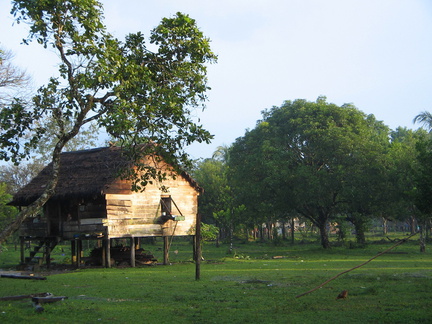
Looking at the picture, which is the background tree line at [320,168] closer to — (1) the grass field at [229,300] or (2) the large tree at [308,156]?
(2) the large tree at [308,156]

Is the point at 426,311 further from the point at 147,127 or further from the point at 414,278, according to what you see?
the point at 147,127

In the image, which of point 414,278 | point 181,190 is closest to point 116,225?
point 181,190

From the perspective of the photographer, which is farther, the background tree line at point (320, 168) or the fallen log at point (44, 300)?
the background tree line at point (320, 168)

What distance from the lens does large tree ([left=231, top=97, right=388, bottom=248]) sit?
120 feet

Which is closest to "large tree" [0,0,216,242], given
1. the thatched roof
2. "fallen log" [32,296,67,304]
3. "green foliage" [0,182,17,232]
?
"fallen log" [32,296,67,304]

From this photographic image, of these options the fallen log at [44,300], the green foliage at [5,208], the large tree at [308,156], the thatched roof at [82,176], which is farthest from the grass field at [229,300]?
the large tree at [308,156]

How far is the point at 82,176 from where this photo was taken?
28.2 m

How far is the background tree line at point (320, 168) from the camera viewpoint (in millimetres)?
36625

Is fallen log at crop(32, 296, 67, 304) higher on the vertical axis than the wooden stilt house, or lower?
lower

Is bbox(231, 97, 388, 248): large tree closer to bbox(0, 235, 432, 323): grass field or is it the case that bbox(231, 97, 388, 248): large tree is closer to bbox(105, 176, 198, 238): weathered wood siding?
bbox(105, 176, 198, 238): weathered wood siding

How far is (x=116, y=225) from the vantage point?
27.5m

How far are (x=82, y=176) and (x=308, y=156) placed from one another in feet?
60.3

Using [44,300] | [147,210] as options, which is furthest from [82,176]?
[44,300]

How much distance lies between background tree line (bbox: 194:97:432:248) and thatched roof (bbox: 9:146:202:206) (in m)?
8.95
